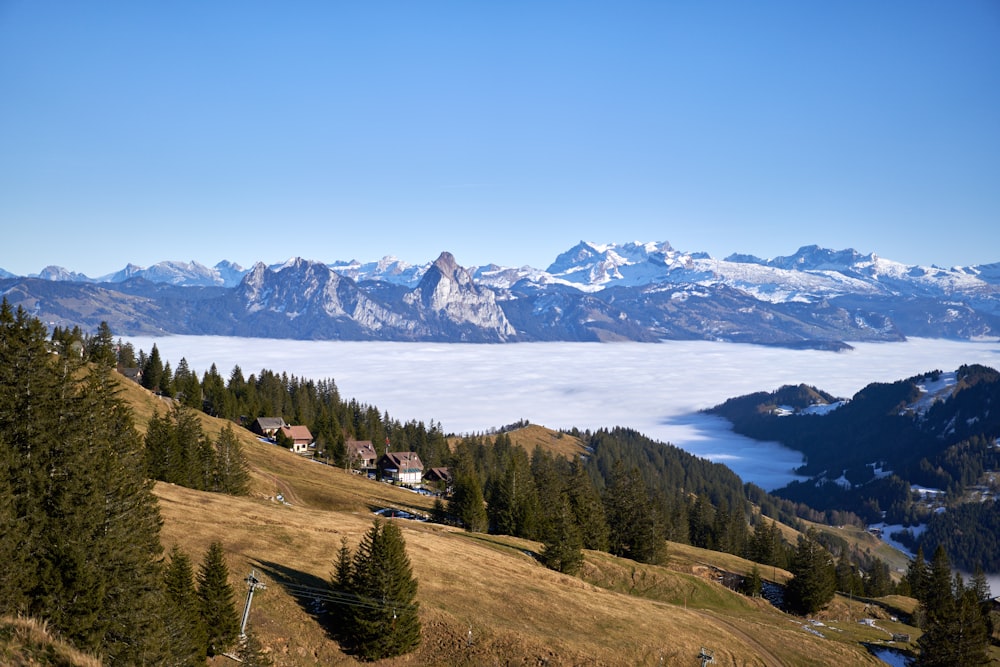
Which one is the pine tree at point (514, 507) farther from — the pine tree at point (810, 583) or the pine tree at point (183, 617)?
the pine tree at point (183, 617)

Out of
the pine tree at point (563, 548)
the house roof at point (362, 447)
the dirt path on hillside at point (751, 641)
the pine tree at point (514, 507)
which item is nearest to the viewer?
the dirt path on hillside at point (751, 641)

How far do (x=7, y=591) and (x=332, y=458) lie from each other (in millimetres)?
117492

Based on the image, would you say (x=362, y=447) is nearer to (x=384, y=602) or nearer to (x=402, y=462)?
(x=402, y=462)

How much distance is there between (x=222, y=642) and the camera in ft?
106

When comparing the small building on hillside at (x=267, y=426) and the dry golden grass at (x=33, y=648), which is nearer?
the dry golden grass at (x=33, y=648)

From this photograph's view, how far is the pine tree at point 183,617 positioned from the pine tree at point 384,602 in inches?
408

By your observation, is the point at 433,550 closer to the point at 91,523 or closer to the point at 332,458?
the point at 91,523

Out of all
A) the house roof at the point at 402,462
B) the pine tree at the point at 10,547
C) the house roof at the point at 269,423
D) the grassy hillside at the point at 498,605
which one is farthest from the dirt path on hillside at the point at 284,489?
the pine tree at the point at 10,547

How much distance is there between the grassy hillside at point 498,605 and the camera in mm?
40375

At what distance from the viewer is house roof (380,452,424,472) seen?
140250mm

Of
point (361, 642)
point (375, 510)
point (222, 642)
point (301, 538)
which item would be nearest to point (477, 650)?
point (361, 642)

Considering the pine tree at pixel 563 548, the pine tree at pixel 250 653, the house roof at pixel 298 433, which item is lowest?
the house roof at pixel 298 433

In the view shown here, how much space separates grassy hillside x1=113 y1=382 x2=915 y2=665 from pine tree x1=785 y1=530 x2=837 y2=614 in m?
3.49

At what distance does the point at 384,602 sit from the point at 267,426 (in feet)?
372
